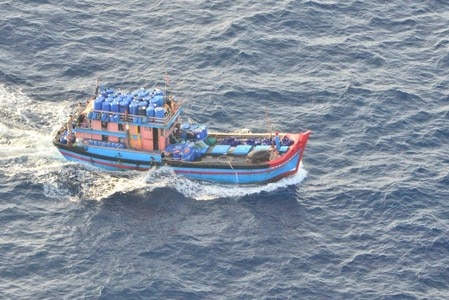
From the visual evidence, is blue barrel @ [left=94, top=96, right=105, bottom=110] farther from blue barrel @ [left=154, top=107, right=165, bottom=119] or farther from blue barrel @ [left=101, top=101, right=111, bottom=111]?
blue barrel @ [left=154, top=107, right=165, bottom=119]

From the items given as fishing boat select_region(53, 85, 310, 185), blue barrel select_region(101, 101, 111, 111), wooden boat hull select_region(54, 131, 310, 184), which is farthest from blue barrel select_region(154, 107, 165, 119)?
blue barrel select_region(101, 101, 111, 111)

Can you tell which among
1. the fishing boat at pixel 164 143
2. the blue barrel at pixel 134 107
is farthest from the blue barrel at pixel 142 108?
the blue barrel at pixel 134 107

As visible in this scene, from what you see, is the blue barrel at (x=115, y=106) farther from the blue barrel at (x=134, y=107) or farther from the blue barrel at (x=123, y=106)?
the blue barrel at (x=134, y=107)

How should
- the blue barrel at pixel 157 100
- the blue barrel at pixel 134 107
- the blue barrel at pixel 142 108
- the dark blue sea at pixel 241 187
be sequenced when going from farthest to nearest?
1. the blue barrel at pixel 157 100
2. the blue barrel at pixel 142 108
3. the blue barrel at pixel 134 107
4. the dark blue sea at pixel 241 187

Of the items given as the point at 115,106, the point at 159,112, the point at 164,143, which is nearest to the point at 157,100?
the point at 159,112

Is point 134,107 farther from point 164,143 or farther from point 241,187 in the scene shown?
point 241,187
